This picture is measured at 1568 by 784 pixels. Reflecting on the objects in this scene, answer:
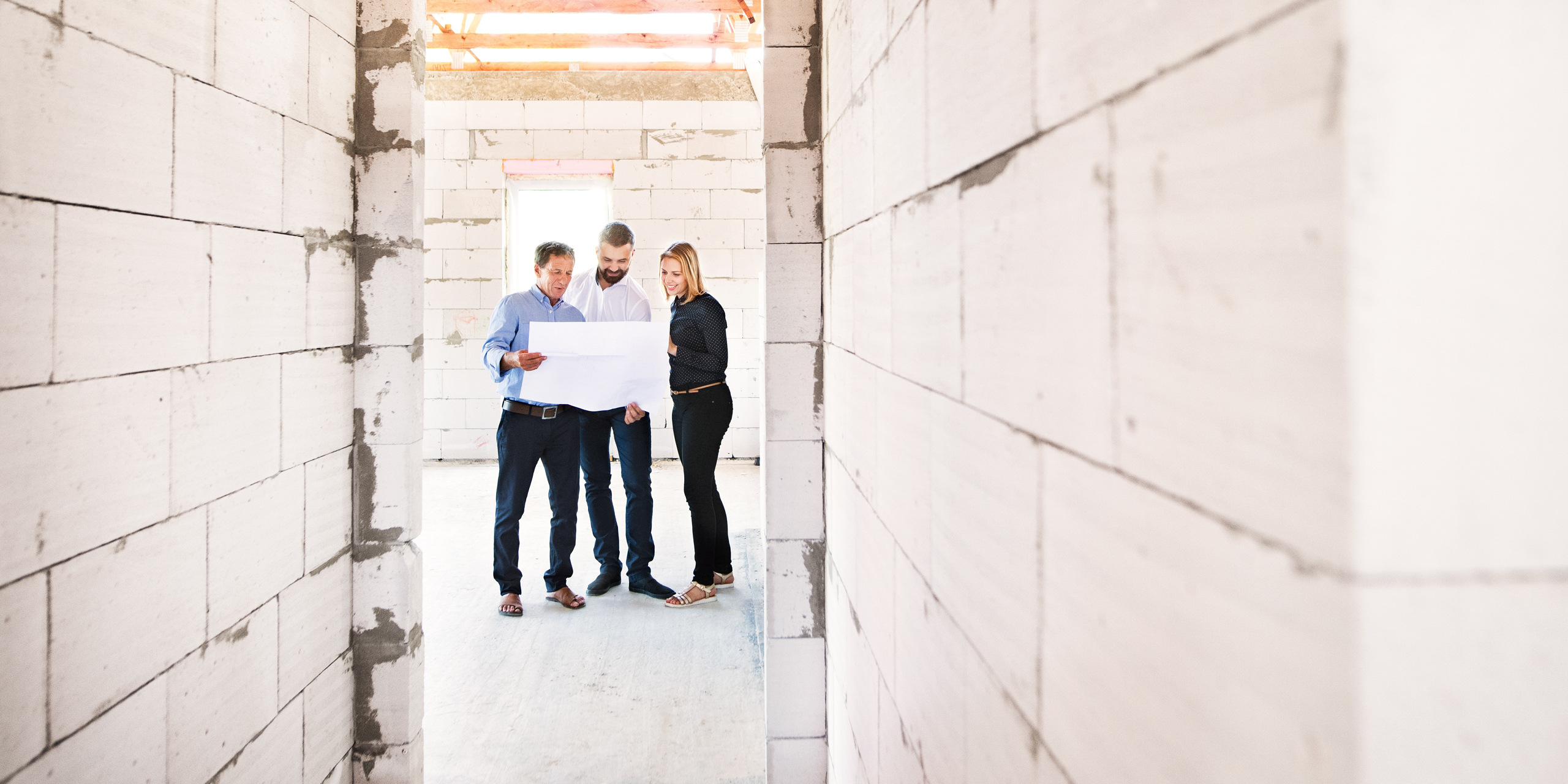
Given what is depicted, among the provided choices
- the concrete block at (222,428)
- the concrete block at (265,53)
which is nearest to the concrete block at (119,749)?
the concrete block at (222,428)

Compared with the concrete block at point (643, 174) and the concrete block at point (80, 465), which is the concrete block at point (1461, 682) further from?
the concrete block at point (643, 174)

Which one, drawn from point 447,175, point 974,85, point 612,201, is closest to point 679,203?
point 612,201

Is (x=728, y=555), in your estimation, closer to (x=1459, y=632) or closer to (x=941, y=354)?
(x=941, y=354)

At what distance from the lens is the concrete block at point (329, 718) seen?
2184 mm

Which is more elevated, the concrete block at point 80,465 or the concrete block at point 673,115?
the concrete block at point 673,115

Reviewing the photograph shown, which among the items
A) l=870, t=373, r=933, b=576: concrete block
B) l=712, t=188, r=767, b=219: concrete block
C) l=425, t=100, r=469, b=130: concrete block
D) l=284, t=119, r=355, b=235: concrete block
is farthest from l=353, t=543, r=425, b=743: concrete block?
l=425, t=100, r=469, b=130: concrete block

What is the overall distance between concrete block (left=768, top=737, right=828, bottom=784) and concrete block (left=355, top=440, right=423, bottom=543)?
129 centimetres

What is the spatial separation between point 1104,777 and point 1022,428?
0.32 meters

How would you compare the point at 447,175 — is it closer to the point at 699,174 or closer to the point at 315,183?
the point at 699,174

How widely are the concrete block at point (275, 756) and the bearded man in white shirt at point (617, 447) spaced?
1.81 m

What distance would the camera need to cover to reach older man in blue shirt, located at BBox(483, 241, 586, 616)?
3557 mm

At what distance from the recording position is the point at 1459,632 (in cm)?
40

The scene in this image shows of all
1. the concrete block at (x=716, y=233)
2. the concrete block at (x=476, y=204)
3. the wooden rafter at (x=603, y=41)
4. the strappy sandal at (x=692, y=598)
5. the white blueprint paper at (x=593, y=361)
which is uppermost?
the wooden rafter at (x=603, y=41)

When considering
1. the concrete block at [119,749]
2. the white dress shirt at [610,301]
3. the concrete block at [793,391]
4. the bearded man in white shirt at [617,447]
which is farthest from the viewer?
the white dress shirt at [610,301]
